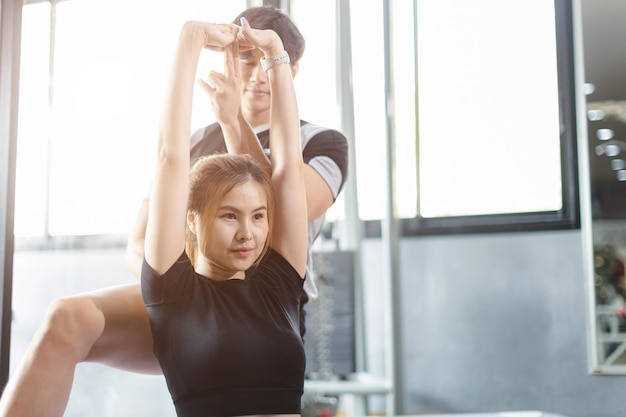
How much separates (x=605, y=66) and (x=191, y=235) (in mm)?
901

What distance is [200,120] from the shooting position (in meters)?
0.98

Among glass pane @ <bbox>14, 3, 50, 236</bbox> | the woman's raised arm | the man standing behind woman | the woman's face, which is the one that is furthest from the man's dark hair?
glass pane @ <bbox>14, 3, 50, 236</bbox>

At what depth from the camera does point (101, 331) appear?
97cm

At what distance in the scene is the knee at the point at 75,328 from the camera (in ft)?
3.14

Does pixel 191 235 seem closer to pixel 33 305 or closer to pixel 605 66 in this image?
pixel 33 305

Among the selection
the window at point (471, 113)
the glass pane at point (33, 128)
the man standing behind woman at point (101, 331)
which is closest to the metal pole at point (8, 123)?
the glass pane at point (33, 128)

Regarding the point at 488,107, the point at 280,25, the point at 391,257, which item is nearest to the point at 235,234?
the point at 280,25

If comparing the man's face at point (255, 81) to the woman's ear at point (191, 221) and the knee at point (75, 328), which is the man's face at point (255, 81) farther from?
the knee at point (75, 328)

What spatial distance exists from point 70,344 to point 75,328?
0.07 feet

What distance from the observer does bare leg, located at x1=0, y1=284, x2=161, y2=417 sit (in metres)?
0.96

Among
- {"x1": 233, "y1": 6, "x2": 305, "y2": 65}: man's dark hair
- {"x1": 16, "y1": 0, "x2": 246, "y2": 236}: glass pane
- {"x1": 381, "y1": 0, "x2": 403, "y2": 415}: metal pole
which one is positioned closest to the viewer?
{"x1": 233, "y1": 6, "x2": 305, "y2": 65}: man's dark hair

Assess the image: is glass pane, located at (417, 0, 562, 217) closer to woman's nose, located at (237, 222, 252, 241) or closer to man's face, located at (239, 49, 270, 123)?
man's face, located at (239, 49, 270, 123)

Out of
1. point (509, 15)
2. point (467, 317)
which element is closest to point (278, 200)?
point (509, 15)

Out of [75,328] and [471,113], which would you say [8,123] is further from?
[471,113]
